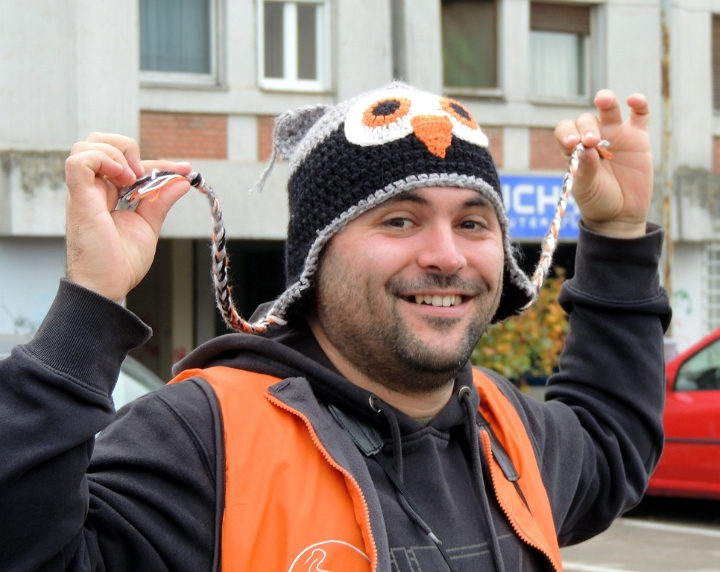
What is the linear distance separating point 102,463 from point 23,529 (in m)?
0.26

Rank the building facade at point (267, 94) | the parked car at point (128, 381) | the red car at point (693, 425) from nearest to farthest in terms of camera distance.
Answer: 1. the parked car at point (128, 381)
2. the red car at point (693, 425)
3. the building facade at point (267, 94)

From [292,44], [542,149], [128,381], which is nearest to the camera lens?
[128,381]

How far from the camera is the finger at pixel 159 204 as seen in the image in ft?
5.84

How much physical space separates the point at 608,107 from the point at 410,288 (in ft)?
2.73

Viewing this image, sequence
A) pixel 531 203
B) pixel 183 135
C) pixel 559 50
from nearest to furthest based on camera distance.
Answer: pixel 183 135 → pixel 531 203 → pixel 559 50

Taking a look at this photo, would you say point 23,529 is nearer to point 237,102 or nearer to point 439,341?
point 439,341

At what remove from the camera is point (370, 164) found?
2.11m

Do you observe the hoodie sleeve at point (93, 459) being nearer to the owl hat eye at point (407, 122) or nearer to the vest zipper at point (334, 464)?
the vest zipper at point (334, 464)

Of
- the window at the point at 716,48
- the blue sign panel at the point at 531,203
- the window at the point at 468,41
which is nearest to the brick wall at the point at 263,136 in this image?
the window at the point at 468,41

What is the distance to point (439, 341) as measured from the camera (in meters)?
2.07

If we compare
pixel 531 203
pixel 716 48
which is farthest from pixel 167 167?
pixel 716 48

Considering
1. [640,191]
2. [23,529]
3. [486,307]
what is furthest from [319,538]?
[640,191]

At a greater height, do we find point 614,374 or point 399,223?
point 399,223

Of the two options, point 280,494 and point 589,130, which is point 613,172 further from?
point 280,494
